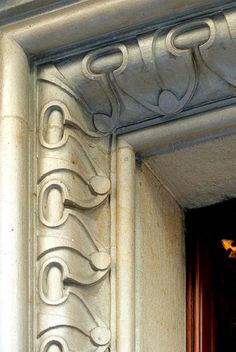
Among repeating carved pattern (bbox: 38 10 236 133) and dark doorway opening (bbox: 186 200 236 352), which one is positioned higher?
repeating carved pattern (bbox: 38 10 236 133)

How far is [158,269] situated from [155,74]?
22 centimetres

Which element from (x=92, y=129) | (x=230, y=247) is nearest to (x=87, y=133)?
(x=92, y=129)

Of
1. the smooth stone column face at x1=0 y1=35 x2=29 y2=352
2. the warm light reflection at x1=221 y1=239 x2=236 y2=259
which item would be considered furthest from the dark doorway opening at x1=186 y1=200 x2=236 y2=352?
the smooth stone column face at x1=0 y1=35 x2=29 y2=352

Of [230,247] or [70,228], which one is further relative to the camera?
[230,247]

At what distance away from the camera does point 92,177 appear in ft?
4.85

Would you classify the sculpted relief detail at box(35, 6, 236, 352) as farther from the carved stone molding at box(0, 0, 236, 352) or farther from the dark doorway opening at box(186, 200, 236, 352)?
the dark doorway opening at box(186, 200, 236, 352)

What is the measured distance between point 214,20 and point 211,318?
342 millimetres

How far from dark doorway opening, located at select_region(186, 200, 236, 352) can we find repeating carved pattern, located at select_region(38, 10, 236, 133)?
0.16m

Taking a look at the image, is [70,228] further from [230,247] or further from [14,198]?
[230,247]

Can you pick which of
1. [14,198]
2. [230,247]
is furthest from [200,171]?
[14,198]

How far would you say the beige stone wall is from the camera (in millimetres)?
1476

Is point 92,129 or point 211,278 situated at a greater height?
point 92,129

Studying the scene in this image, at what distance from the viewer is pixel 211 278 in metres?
1.57

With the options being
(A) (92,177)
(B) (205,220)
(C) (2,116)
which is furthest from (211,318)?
(C) (2,116)
